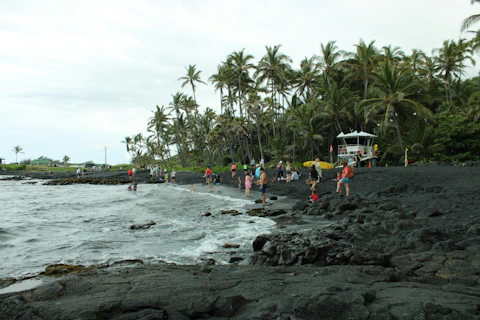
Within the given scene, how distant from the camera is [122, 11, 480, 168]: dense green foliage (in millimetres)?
27078

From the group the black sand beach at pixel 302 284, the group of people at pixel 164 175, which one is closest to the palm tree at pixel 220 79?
the group of people at pixel 164 175

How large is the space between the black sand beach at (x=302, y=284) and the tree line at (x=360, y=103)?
21.8 meters

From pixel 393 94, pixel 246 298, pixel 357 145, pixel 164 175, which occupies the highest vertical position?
pixel 393 94

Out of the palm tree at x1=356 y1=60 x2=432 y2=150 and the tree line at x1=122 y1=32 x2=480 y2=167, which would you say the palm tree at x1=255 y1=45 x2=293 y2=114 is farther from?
the palm tree at x1=356 y1=60 x2=432 y2=150

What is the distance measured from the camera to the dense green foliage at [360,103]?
27078 millimetres

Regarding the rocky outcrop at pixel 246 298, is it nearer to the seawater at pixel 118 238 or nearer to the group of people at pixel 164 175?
the seawater at pixel 118 238

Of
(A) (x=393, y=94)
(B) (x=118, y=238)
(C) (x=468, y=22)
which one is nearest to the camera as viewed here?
(B) (x=118, y=238)

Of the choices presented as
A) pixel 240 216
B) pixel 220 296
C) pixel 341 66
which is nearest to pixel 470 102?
pixel 341 66

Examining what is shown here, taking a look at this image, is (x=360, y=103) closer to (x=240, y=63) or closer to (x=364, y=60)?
(x=364, y=60)

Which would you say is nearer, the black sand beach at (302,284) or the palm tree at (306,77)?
the black sand beach at (302,284)

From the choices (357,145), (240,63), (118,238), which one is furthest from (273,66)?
(118,238)

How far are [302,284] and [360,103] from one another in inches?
1134

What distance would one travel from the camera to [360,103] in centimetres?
2995

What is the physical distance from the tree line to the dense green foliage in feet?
0.27
